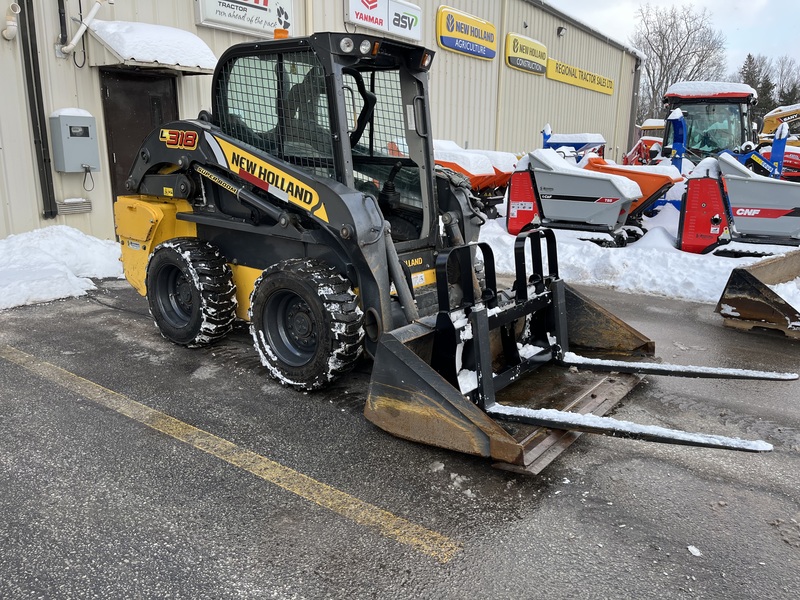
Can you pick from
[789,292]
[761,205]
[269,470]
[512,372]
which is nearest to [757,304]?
[789,292]

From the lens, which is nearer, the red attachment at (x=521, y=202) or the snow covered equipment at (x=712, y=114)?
the red attachment at (x=521, y=202)

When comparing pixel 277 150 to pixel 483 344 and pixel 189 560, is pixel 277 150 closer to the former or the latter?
pixel 483 344

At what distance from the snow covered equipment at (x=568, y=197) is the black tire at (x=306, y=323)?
21.9 feet

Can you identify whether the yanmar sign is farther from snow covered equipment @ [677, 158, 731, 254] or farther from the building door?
snow covered equipment @ [677, 158, 731, 254]

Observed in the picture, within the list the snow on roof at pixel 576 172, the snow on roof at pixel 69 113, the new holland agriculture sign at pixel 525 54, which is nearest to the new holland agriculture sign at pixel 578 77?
the new holland agriculture sign at pixel 525 54

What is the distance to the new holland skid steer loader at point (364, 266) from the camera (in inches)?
140

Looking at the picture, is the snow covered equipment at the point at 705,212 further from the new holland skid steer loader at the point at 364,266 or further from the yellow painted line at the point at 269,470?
the yellow painted line at the point at 269,470

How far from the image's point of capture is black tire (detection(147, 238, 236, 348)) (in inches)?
193

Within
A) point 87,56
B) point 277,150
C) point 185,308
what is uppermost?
point 87,56

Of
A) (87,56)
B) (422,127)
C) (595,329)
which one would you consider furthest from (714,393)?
(87,56)

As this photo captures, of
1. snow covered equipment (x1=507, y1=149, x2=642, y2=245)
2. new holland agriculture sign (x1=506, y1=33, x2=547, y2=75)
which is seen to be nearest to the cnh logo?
snow covered equipment (x1=507, y1=149, x2=642, y2=245)

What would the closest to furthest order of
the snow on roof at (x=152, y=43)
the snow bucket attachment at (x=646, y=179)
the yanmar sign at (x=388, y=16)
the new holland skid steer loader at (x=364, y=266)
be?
the new holland skid steer loader at (x=364, y=266)
the snow on roof at (x=152, y=43)
the snow bucket attachment at (x=646, y=179)
the yanmar sign at (x=388, y=16)

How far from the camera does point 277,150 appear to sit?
4.67 m

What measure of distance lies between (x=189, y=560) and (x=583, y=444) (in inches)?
86.2
